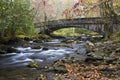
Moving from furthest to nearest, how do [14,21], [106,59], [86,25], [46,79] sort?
[86,25] → [14,21] → [106,59] → [46,79]

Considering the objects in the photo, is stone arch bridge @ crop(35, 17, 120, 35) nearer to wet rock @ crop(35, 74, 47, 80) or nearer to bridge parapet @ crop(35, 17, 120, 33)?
bridge parapet @ crop(35, 17, 120, 33)

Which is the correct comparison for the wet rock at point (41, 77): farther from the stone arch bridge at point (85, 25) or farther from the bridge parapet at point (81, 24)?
the bridge parapet at point (81, 24)

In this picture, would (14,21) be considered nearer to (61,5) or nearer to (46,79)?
(46,79)

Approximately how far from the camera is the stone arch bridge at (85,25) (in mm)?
38938

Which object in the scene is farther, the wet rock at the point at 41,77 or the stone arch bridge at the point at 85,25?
the stone arch bridge at the point at 85,25

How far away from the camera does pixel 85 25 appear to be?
146 feet

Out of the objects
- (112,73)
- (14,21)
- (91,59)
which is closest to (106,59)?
(91,59)

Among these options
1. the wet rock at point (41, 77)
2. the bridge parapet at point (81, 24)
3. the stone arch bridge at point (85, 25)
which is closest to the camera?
the wet rock at point (41, 77)

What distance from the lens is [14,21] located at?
1229 inches

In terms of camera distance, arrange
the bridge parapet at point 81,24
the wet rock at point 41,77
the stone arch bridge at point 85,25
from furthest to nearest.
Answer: the bridge parapet at point 81,24
the stone arch bridge at point 85,25
the wet rock at point 41,77

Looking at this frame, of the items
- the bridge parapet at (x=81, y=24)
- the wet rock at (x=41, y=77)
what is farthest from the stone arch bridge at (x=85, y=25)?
the wet rock at (x=41, y=77)

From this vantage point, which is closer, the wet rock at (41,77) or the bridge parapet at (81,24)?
the wet rock at (41,77)

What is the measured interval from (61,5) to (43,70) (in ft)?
A: 255

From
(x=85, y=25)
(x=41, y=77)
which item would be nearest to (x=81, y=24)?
(x=85, y=25)
